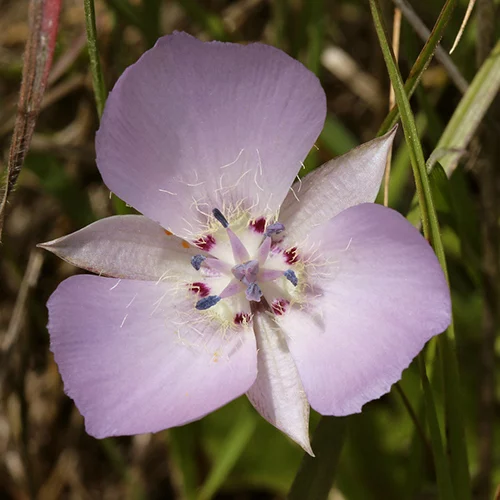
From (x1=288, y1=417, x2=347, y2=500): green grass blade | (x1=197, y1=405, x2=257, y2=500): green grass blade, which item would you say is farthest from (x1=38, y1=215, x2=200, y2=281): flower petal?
(x1=197, y1=405, x2=257, y2=500): green grass blade

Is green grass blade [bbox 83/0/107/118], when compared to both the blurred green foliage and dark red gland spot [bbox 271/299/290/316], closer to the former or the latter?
the blurred green foliage

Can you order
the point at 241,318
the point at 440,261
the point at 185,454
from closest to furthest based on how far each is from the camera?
the point at 440,261
the point at 241,318
the point at 185,454

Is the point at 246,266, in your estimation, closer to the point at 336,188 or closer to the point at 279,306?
the point at 279,306

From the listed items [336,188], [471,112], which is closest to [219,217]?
[336,188]

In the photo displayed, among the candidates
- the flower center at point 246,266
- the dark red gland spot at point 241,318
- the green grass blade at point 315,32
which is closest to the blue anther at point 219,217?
the flower center at point 246,266

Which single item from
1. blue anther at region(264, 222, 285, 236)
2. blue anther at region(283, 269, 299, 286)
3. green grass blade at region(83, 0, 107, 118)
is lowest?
blue anther at region(283, 269, 299, 286)

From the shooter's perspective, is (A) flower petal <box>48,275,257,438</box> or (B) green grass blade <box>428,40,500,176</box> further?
(B) green grass blade <box>428,40,500,176</box>

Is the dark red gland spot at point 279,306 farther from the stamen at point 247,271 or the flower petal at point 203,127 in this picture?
the flower petal at point 203,127
